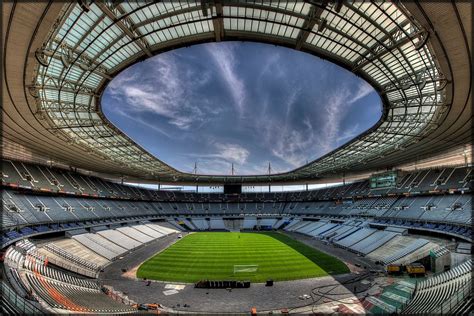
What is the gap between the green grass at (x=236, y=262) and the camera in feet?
107

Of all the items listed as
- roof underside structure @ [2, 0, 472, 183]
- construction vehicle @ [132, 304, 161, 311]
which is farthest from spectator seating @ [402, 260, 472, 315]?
construction vehicle @ [132, 304, 161, 311]

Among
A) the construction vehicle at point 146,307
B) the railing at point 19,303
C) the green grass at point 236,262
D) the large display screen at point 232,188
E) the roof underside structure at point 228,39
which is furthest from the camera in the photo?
the large display screen at point 232,188

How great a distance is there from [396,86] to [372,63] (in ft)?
12.5

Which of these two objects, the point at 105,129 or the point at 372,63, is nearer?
the point at 372,63

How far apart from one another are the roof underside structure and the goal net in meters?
22.4

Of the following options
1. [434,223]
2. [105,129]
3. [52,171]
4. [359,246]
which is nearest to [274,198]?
[359,246]

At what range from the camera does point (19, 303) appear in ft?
48.6

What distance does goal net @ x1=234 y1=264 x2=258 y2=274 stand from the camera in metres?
34.1

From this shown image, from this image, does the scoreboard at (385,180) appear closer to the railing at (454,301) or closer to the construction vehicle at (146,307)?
the railing at (454,301)

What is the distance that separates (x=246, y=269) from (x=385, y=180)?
112 ft

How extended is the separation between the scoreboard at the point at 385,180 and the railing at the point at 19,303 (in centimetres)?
5379

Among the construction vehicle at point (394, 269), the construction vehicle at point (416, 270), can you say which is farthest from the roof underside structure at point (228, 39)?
the construction vehicle at point (394, 269)

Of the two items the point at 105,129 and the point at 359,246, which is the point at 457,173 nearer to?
the point at 359,246

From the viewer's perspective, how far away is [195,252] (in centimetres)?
4541
